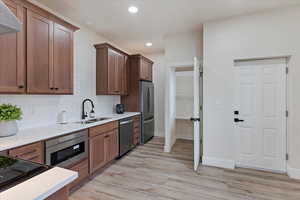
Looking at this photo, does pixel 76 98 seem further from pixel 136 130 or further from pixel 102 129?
pixel 136 130

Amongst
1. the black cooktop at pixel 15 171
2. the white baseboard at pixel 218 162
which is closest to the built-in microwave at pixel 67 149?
the black cooktop at pixel 15 171

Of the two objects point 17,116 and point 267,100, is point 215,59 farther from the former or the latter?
point 17,116

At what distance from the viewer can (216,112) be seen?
3.24 m

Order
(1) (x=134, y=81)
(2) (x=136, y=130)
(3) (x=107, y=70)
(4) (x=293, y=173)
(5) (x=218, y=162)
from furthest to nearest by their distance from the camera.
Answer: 1. (1) (x=134, y=81)
2. (2) (x=136, y=130)
3. (3) (x=107, y=70)
4. (5) (x=218, y=162)
5. (4) (x=293, y=173)

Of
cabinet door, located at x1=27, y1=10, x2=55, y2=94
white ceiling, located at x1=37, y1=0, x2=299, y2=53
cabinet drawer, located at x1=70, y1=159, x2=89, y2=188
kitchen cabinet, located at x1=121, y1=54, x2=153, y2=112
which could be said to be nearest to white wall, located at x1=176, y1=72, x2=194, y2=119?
kitchen cabinet, located at x1=121, y1=54, x2=153, y2=112

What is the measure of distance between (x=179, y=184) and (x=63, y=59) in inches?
107

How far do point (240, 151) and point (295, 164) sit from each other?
0.82 m

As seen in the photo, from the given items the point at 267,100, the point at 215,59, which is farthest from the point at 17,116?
the point at 267,100

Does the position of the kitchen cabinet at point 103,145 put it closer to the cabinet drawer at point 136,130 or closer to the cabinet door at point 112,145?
the cabinet door at point 112,145

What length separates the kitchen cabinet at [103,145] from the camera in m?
2.72

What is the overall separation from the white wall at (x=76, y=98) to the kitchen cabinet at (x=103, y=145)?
28.7 inches

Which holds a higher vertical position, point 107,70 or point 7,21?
point 107,70

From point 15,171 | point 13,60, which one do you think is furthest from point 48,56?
point 15,171

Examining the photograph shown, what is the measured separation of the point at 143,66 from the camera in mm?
4691
